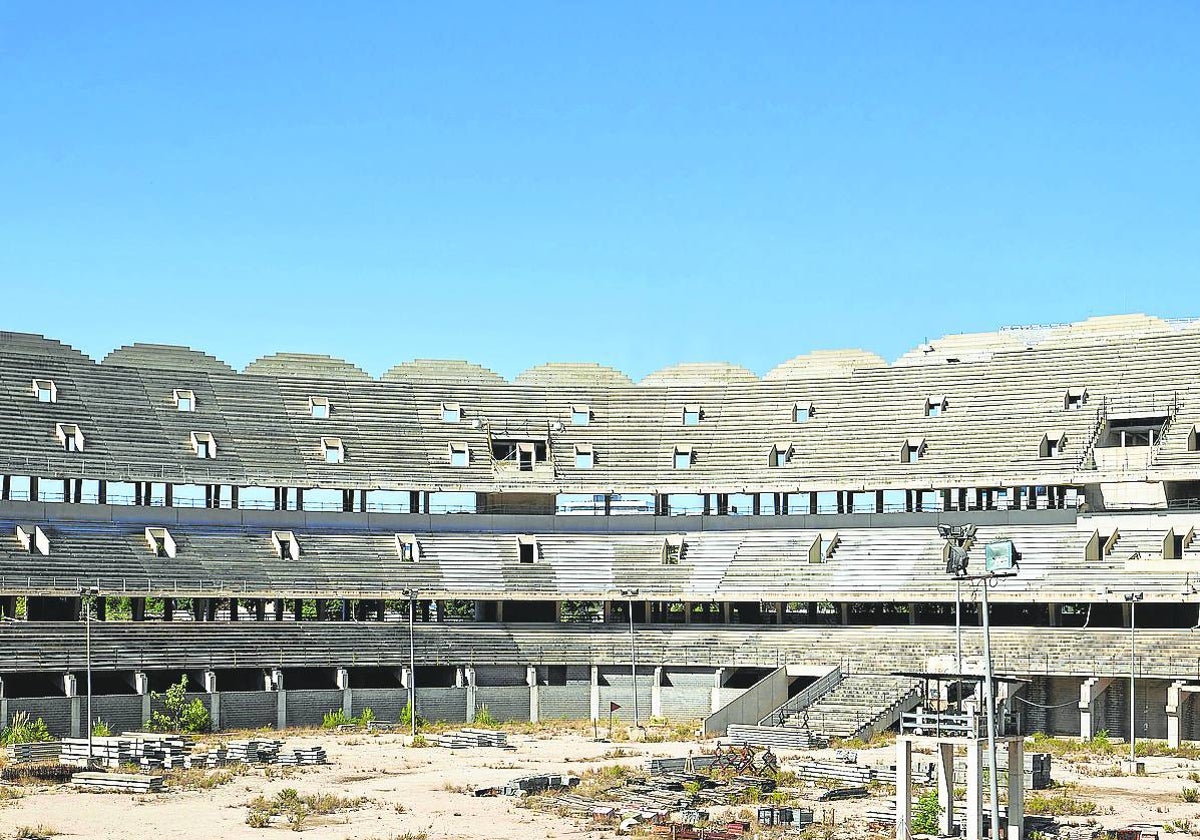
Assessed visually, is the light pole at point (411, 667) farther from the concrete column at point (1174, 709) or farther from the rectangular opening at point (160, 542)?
the concrete column at point (1174, 709)

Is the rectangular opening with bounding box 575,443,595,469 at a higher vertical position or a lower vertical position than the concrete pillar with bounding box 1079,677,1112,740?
higher

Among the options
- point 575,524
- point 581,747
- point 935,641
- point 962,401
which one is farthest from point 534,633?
point 962,401

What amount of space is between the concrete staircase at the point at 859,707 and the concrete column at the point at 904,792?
23659 millimetres

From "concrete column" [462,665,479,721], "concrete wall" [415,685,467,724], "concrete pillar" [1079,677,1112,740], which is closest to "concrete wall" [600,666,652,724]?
"concrete column" [462,665,479,721]

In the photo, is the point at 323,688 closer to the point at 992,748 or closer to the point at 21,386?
the point at 21,386

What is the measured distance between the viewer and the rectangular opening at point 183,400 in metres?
83.0

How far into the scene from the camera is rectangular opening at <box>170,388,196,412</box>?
83.0 metres

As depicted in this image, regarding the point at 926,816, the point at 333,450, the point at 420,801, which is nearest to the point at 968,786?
the point at 926,816

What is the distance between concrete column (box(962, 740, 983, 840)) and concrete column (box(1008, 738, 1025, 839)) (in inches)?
56.8

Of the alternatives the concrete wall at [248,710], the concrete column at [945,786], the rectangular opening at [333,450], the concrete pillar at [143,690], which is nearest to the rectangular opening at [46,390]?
the rectangular opening at [333,450]

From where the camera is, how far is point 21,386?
7850 cm

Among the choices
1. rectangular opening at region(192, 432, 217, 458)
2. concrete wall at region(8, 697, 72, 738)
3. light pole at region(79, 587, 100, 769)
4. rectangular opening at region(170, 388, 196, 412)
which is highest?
rectangular opening at region(170, 388, 196, 412)

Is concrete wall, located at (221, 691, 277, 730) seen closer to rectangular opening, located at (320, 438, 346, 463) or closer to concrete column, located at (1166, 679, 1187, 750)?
rectangular opening, located at (320, 438, 346, 463)

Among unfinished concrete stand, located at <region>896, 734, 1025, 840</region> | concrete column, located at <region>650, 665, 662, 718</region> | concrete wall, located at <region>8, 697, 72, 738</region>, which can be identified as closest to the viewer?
unfinished concrete stand, located at <region>896, 734, 1025, 840</region>
